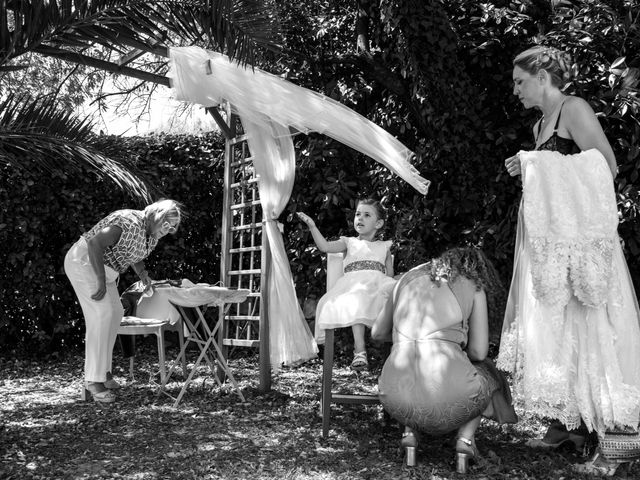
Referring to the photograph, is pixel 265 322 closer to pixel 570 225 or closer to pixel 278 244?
pixel 278 244

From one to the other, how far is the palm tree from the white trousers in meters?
0.70

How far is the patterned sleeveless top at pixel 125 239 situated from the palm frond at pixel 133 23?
117cm

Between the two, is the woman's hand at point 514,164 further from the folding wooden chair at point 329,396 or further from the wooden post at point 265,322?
the wooden post at point 265,322

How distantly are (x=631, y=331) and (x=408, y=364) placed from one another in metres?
1.02

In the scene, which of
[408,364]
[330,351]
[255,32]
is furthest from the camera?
[255,32]

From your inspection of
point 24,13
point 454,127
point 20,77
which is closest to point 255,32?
point 24,13

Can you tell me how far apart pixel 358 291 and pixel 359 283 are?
0.45ft

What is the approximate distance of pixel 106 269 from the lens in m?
5.14

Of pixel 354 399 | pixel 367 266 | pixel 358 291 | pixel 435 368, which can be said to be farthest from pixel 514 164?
pixel 367 266

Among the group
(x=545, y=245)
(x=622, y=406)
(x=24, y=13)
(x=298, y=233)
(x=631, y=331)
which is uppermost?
(x=24, y=13)

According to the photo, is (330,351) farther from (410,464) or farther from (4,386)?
(4,386)

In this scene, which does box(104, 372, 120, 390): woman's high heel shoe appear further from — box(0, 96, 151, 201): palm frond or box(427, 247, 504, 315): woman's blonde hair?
box(427, 247, 504, 315): woman's blonde hair

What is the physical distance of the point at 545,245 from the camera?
3.31 metres

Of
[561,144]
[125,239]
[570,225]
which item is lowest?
[570,225]
